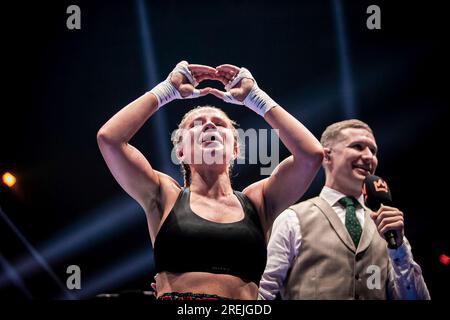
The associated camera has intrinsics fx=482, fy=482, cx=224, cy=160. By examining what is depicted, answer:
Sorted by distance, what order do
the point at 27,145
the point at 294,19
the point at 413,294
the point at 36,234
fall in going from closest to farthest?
the point at 413,294 → the point at 294,19 → the point at 27,145 → the point at 36,234

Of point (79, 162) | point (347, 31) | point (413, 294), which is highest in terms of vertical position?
point (347, 31)

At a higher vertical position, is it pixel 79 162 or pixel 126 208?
pixel 79 162

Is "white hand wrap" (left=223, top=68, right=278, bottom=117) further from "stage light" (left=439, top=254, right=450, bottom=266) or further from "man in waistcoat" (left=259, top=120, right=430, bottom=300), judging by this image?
"stage light" (left=439, top=254, right=450, bottom=266)

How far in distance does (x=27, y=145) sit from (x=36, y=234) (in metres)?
0.73

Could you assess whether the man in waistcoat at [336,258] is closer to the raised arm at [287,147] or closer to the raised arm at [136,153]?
the raised arm at [287,147]

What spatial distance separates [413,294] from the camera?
187 centimetres

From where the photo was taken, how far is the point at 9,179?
354 cm

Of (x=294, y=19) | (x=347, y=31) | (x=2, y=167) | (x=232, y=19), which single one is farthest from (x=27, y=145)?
(x=347, y=31)

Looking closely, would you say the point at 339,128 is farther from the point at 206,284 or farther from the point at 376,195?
the point at 206,284

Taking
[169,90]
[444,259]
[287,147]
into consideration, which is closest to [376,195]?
[287,147]

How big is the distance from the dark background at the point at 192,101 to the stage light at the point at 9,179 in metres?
0.05
